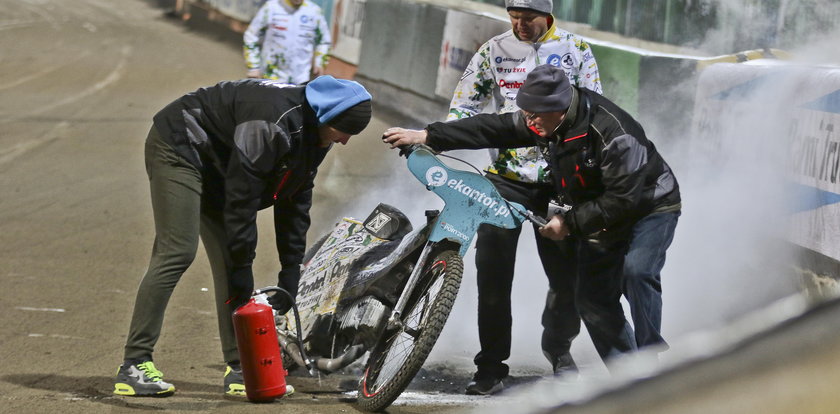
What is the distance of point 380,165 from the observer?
12.6 meters

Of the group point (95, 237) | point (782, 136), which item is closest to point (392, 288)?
point (782, 136)

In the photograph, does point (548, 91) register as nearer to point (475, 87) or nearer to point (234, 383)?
point (475, 87)

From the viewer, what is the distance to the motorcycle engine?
5219mm

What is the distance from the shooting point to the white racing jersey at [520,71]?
5664mm

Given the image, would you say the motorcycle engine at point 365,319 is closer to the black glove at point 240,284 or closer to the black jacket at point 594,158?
the black glove at point 240,284

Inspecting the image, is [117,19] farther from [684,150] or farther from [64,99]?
[684,150]

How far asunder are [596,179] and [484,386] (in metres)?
1.24

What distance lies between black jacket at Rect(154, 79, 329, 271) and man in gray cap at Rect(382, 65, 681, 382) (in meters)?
0.52

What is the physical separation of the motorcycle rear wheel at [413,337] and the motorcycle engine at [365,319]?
10 centimetres

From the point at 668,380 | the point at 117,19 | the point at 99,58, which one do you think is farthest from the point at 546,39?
the point at 117,19

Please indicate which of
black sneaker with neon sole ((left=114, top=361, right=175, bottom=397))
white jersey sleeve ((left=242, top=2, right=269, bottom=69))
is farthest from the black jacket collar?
white jersey sleeve ((left=242, top=2, right=269, bottom=69))

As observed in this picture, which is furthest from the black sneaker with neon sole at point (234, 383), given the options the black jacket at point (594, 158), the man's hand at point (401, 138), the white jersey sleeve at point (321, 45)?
the white jersey sleeve at point (321, 45)

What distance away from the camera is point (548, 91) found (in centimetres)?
481

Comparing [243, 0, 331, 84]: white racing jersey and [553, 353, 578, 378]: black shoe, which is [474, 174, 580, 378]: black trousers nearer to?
[553, 353, 578, 378]: black shoe
